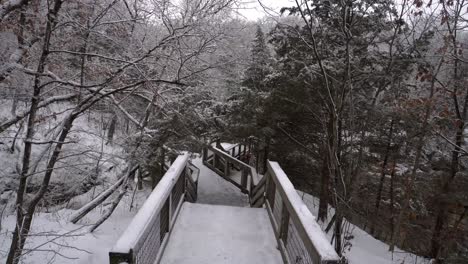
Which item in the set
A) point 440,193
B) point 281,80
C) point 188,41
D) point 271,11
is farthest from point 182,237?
point 440,193

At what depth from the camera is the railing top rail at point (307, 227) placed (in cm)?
219

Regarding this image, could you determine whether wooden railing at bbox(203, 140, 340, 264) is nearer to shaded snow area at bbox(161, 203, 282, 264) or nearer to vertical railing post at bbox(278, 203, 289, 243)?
vertical railing post at bbox(278, 203, 289, 243)

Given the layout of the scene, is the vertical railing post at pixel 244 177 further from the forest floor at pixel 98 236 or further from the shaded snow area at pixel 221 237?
the shaded snow area at pixel 221 237

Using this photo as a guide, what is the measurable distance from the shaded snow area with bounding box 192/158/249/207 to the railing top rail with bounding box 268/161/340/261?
633cm

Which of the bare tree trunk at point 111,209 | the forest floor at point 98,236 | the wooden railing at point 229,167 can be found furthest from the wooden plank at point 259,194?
the bare tree trunk at point 111,209

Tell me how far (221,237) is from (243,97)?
796 centimetres

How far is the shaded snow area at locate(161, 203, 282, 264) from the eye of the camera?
11.7 feet

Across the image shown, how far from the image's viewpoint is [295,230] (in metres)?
3.24

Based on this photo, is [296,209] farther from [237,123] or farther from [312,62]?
[237,123]

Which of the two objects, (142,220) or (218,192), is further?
(218,192)

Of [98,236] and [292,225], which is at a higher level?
[292,225]

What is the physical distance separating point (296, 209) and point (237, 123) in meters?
8.38

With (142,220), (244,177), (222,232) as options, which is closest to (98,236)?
(244,177)

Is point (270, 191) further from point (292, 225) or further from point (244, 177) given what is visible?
point (244, 177)
